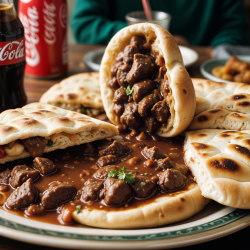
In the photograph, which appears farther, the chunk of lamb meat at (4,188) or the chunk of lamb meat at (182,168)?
the chunk of lamb meat at (182,168)

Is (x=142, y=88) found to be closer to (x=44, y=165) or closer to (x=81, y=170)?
(x=81, y=170)

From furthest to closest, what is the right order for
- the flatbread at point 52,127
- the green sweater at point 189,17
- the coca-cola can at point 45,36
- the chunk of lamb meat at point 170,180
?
1. the green sweater at point 189,17
2. the coca-cola can at point 45,36
3. the flatbread at point 52,127
4. the chunk of lamb meat at point 170,180

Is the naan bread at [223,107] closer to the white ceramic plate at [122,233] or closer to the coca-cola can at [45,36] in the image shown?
the white ceramic plate at [122,233]

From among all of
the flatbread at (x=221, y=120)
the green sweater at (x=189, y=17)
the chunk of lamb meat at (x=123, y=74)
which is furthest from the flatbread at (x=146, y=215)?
the green sweater at (x=189, y=17)

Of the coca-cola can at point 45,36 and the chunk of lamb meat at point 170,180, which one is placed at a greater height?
the coca-cola can at point 45,36

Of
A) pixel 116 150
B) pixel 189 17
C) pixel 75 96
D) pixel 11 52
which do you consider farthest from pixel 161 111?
pixel 189 17
